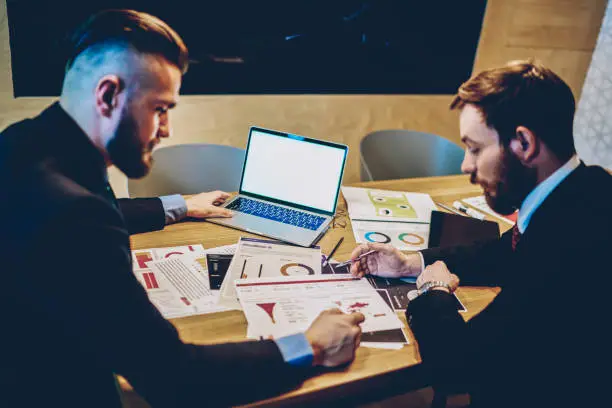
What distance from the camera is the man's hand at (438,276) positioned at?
1.32 m

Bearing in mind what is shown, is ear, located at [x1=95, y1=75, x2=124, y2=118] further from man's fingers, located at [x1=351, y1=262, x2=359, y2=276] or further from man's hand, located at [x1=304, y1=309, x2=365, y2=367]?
man's fingers, located at [x1=351, y1=262, x2=359, y2=276]

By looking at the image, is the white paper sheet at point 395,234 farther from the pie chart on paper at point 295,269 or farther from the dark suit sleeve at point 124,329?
the dark suit sleeve at point 124,329

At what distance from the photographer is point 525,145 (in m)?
1.17

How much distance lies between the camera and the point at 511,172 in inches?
48.2

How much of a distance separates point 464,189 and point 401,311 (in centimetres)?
105

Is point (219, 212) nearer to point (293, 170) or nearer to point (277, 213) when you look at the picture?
point (277, 213)

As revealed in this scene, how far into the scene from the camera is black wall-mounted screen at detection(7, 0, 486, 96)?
95.6 inches

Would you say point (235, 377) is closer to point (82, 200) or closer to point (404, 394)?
point (82, 200)

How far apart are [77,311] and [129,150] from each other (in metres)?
0.37

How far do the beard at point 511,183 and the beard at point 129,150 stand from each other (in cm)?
89

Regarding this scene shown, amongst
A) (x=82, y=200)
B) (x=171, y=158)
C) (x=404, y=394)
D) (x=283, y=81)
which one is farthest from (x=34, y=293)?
(x=283, y=81)

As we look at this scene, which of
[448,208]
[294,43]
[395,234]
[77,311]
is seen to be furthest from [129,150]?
[294,43]

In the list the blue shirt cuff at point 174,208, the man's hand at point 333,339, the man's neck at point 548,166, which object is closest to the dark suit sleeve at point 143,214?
the blue shirt cuff at point 174,208

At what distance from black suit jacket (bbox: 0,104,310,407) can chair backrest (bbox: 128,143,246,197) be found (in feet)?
3.69
